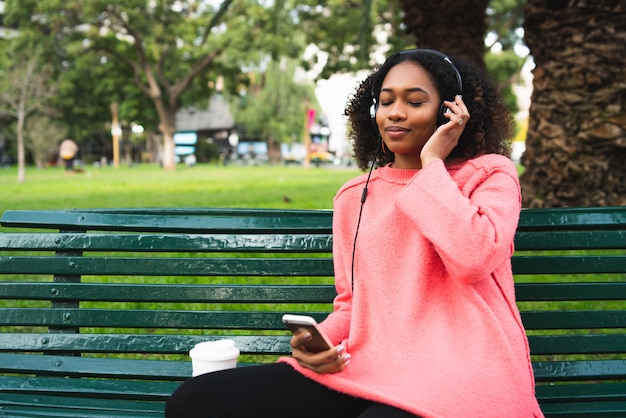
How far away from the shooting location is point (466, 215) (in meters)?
1.72

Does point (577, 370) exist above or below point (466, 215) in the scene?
below

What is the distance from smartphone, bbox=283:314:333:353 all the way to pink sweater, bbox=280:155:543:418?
0.10m

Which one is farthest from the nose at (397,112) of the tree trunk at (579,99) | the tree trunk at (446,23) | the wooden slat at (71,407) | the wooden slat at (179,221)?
the tree trunk at (446,23)

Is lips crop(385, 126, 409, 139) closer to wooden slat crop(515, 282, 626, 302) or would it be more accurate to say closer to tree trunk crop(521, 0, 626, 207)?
wooden slat crop(515, 282, 626, 302)

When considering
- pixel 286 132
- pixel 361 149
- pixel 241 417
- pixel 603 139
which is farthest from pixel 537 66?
pixel 286 132

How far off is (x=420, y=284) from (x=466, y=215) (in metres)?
0.24

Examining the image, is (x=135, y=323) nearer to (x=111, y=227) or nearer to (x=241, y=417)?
(x=111, y=227)

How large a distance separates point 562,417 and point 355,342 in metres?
0.88

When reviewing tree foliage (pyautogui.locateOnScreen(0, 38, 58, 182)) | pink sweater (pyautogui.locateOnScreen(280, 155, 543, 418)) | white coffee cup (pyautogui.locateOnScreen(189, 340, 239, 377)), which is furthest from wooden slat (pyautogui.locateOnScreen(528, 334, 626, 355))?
tree foliage (pyautogui.locateOnScreen(0, 38, 58, 182))

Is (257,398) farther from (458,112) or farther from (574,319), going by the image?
(574,319)

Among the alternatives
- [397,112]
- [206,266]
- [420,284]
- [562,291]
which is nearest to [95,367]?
[206,266]

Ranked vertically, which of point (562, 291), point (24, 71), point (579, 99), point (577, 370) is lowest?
point (577, 370)

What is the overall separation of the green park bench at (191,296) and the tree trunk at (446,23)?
473 cm

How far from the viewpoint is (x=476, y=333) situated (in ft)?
5.74
